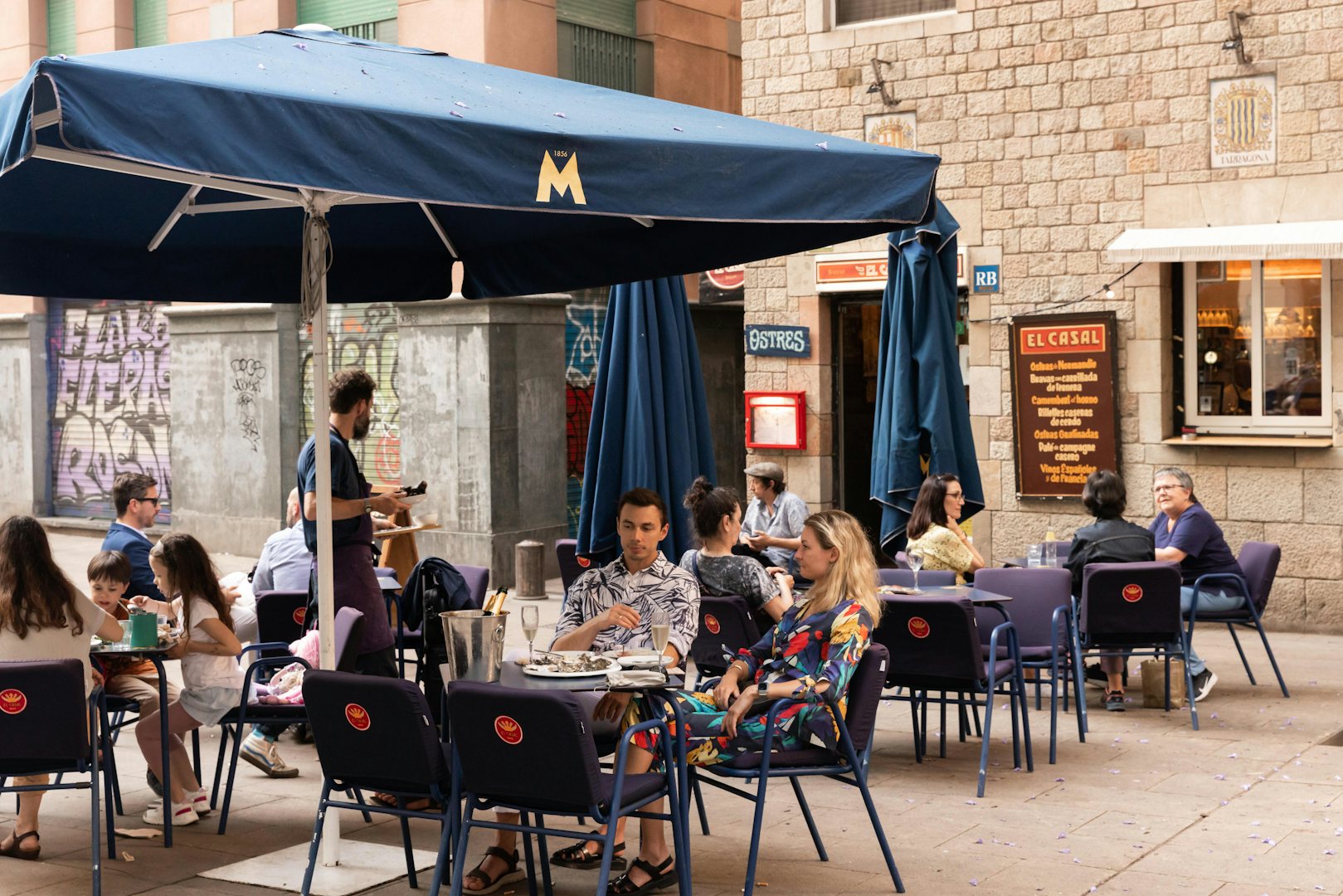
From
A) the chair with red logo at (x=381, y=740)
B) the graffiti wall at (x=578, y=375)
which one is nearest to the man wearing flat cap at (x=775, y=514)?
the chair with red logo at (x=381, y=740)

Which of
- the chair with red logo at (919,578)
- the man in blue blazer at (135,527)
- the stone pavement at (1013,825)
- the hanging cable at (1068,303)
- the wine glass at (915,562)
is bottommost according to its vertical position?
the stone pavement at (1013,825)

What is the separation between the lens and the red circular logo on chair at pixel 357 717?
5129 mm

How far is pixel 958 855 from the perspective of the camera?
5.99 meters

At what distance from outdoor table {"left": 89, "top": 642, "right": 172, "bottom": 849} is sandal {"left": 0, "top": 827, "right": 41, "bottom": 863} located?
1.59ft

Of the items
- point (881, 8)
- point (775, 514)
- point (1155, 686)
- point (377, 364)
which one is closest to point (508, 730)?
point (1155, 686)

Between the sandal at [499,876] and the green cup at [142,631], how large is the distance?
1.72 meters

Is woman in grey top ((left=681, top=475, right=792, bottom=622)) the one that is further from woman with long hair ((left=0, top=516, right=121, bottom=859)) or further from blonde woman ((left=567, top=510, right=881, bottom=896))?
woman with long hair ((left=0, top=516, right=121, bottom=859))

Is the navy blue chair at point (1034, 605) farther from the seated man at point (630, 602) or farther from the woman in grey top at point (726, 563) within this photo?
the seated man at point (630, 602)

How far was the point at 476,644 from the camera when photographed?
17.5 ft

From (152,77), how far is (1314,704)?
7.37 meters

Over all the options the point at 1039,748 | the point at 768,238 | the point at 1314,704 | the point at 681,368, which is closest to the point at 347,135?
the point at 768,238

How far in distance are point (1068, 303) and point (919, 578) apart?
496 centimetres

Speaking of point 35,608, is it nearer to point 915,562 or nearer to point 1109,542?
point 915,562

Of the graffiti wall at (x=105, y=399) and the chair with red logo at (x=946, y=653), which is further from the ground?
the graffiti wall at (x=105, y=399)
